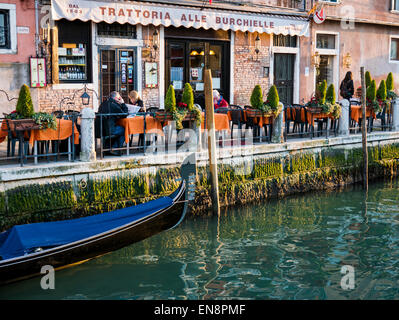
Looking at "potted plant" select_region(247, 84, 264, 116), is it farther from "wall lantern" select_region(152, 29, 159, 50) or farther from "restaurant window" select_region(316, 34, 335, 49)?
"restaurant window" select_region(316, 34, 335, 49)

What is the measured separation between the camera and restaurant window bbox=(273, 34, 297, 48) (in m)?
15.9

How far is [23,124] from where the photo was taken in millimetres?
8023

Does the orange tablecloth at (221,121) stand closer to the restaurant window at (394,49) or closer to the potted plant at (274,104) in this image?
the potted plant at (274,104)

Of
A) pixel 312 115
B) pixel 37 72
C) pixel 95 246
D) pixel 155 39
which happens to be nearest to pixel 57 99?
pixel 37 72

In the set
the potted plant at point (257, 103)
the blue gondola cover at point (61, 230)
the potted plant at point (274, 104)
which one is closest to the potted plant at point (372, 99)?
the potted plant at point (274, 104)

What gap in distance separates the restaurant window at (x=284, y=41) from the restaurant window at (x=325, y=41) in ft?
3.38

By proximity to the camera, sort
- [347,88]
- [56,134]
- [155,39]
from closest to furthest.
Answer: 1. [56,134]
2. [155,39]
3. [347,88]

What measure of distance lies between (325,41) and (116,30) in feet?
23.2

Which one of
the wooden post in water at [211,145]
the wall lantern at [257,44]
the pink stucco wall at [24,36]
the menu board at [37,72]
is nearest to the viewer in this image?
the wooden post in water at [211,145]

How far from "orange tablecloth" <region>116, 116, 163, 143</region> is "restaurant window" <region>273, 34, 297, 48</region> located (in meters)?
7.35

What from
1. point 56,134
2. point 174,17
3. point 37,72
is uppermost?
point 174,17

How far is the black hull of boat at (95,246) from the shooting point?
6.62 m

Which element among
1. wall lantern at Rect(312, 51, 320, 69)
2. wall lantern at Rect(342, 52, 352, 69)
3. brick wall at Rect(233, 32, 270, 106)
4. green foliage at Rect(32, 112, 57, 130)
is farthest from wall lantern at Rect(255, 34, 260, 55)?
green foliage at Rect(32, 112, 57, 130)

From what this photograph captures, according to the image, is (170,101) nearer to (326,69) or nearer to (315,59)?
(315,59)
